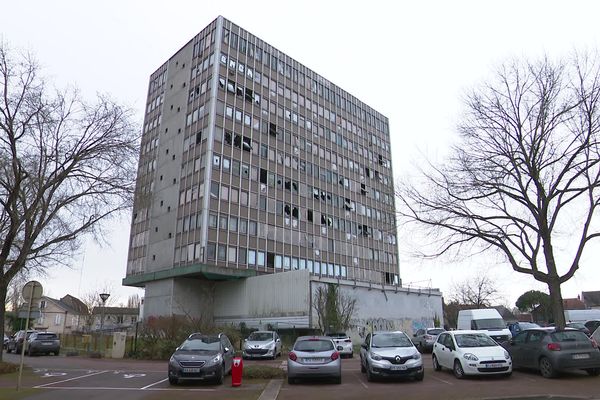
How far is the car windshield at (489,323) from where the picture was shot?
27.7m

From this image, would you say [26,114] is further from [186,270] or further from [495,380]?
[186,270]

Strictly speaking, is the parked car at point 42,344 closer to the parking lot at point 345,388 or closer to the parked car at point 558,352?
the parking lot at point 345,388

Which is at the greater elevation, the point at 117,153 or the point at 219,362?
the point at 117,153

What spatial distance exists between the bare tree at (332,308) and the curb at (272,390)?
72.1 ft

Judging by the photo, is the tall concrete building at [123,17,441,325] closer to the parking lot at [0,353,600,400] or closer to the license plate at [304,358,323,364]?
the parking lot at [0,353,600,400]

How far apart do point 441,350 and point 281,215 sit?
36.8 meters

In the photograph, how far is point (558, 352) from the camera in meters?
14.6

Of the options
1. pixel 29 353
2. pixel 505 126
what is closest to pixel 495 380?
pixel 505 126

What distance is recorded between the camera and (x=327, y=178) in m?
61.6

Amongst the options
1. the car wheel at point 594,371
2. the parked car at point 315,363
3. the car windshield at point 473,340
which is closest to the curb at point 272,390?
the parked car at point 315,363

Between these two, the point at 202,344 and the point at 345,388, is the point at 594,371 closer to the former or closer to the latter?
the point at 345,388

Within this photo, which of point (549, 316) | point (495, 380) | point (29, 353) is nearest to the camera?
point (495, 380)

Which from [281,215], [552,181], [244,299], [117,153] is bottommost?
[244,299]

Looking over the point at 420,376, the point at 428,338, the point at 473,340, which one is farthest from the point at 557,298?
the point at 428,338
